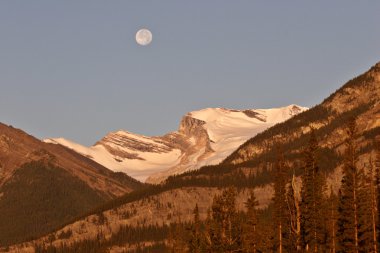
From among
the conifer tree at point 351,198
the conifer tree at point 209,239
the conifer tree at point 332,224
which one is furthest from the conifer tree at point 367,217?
the conifer tree at point 209,239

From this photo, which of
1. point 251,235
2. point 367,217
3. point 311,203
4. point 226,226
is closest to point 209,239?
point 226,226

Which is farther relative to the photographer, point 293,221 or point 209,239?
point 209,239

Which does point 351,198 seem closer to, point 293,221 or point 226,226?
point 293,221

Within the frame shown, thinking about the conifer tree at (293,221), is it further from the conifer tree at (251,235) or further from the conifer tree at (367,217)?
the conifer tree at (367,217)

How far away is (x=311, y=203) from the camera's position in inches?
5482

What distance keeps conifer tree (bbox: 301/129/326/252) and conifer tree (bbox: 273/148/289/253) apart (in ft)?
12.5

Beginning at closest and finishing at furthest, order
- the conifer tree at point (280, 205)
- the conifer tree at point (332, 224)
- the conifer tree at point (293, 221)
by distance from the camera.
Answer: the conifer tree at point (293, 221) < the conifer tree at point (332, 224) < the conifer tree at point (280, 205)

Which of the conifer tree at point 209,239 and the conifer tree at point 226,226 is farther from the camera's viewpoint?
the conifer tree at point 226,226

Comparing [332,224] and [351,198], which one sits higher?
[351,198]

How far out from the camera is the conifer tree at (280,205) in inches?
5620

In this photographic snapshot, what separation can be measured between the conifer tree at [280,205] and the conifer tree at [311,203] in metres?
3.80

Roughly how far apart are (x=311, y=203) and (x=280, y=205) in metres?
6.19

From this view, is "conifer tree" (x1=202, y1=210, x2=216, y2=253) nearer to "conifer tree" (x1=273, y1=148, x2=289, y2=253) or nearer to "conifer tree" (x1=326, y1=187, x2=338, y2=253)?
"conifer tree" (x1=273, y1=148, x2=289, y2=253)

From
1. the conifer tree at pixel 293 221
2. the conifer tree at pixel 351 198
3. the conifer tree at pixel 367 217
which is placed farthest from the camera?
the conifer tree at pixel 293 221
